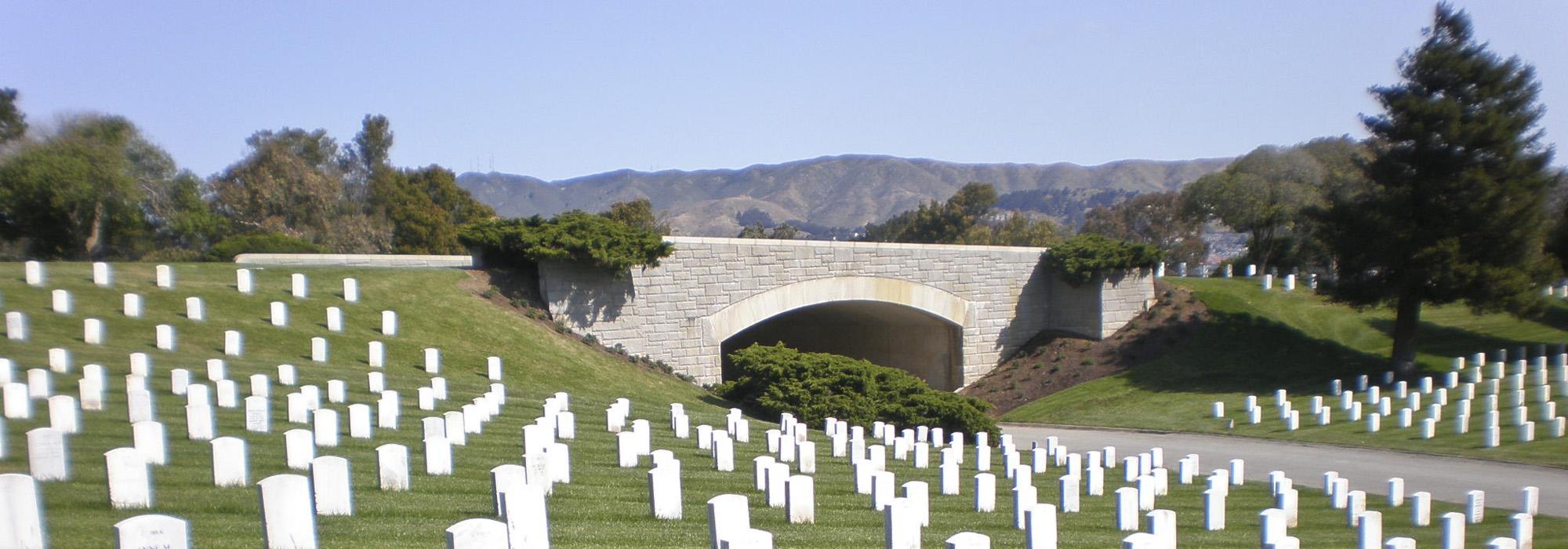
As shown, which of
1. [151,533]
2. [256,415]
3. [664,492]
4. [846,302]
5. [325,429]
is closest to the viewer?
[151,533]

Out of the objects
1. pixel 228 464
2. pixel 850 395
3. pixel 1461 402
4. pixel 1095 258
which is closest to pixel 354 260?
pixel 850 395

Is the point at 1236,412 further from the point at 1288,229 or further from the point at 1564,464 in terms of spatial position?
the point at 1288,229

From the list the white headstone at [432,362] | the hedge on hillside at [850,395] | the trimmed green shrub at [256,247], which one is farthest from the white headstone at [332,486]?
the trimmed green shrub at [256,247]

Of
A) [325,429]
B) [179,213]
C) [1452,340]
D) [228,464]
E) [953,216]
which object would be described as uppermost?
[179,213]

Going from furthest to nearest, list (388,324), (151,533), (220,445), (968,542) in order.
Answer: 1. (388,324)
2. (220,445)
3. (968,542)
4. (151,533)

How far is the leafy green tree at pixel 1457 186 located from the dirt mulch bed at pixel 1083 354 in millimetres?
6428

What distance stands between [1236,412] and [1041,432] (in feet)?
15.3

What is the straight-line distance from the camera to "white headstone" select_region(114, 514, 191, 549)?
5176 millimetres

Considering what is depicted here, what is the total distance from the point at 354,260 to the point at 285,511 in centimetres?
2429

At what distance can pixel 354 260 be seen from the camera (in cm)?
2902

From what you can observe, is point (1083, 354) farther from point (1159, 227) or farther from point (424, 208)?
point (1159, 227)

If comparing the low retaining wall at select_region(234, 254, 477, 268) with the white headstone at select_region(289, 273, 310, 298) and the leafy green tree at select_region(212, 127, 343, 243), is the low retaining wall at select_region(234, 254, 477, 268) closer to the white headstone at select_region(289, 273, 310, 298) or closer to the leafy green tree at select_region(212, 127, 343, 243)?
A: the white headstone at select_region(289, 273, 310, 298)

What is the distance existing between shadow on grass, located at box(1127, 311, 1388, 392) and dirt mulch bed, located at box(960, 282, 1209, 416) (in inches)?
23.7

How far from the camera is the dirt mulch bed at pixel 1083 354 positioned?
108ft
